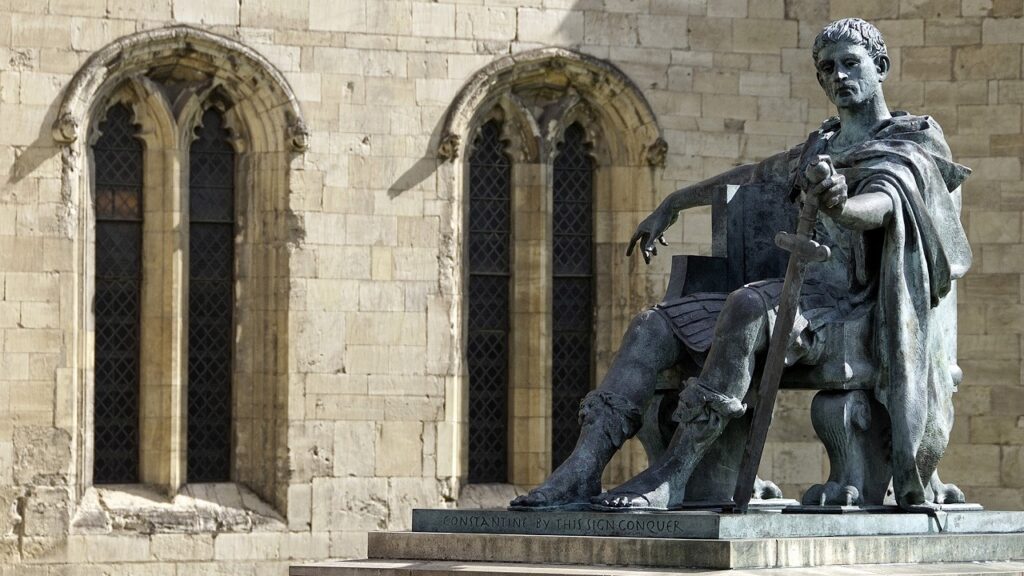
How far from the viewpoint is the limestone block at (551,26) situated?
62.6 ft

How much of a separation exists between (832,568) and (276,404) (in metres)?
9.18

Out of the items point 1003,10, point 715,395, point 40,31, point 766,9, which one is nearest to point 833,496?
point 715,395

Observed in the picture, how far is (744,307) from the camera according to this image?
10.5 metres

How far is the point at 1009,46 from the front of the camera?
1945 centimetres

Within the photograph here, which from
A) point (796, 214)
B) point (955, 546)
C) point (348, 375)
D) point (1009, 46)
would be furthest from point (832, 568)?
point (1009, 46)

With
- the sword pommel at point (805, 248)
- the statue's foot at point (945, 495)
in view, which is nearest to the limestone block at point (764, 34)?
the statue's foot at point (945, 495)

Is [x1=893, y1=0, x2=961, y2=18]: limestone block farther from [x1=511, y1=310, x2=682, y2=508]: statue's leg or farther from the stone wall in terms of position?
[x1=511, y1=310, x2=682, y2=508]: statue's leg

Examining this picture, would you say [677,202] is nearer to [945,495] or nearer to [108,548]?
[945,495]

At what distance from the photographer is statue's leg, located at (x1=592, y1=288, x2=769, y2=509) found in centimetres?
1043

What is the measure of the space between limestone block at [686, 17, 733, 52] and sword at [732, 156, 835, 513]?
9268mm

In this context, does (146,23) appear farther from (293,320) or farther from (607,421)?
(607,421)

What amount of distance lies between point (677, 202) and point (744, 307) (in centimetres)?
149

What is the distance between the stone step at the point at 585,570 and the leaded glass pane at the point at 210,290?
8215mm

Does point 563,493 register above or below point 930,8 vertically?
below
